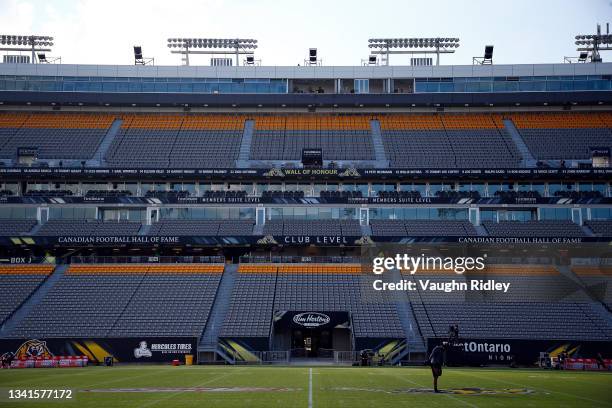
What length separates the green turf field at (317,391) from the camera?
2028cm

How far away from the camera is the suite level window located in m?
73.2

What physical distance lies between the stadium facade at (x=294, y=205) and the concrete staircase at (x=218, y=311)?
0.18 m

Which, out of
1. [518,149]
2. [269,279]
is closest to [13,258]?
[269,279]

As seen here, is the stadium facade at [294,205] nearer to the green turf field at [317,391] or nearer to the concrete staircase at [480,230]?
the concrete staircase at [480,230]

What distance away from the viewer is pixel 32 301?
53.2 metres

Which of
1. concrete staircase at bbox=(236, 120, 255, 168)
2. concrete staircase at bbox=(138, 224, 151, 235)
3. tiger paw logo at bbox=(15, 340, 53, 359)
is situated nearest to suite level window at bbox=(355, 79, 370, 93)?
concrete staircase at bbox=(236, 120, 255, 168)

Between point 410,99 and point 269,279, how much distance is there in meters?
24.4

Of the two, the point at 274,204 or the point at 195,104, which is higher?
the point at 195,104

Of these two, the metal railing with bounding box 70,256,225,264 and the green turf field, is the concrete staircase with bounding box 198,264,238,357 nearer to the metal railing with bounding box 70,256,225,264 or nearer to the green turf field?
the metal railing with bounding box 70,256,225,264

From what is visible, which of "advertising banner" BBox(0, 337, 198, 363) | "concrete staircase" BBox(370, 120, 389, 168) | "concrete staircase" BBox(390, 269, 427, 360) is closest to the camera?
"advertising banner" BBox(0, 337, 198, 363)

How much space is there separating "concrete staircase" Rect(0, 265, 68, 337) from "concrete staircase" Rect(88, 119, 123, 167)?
11550mm

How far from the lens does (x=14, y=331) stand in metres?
48.9

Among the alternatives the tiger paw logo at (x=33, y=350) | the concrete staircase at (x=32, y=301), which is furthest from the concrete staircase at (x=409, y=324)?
the concrete staircase at (x=32, y=301)

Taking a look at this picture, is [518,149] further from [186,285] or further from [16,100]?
[16,100]
